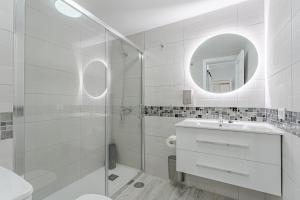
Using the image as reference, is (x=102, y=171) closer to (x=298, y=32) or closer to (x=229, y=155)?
(x=229, y=155)

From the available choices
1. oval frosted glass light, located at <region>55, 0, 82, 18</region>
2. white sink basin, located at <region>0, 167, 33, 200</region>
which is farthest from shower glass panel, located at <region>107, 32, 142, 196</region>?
white sink basin, located at <region>0, 167, 33, 200</region>

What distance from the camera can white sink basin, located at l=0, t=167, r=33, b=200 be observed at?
0.51 metres

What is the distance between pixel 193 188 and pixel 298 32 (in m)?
1.79

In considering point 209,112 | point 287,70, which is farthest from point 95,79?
point 287,70

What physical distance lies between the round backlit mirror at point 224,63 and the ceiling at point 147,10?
1.24 feet

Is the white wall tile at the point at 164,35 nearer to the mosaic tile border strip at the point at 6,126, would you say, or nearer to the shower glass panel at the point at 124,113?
the shower glass panel at the point at 124,113

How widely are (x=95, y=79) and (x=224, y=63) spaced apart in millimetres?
1551

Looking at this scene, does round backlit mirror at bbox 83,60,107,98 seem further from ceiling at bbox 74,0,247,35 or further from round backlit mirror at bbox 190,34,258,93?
round backlit mirror at bbox 190,34,258,93

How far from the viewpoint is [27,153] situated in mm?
1104

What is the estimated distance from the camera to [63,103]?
1.43 metres

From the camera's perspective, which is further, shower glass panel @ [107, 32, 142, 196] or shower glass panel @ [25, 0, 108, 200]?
shower glass panel @ [107, 32, 142, 196]

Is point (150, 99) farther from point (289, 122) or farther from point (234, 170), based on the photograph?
point (289, 122)

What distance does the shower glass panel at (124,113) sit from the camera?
184cm

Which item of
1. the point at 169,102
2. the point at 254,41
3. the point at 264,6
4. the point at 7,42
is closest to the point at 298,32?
the point at 254,41
